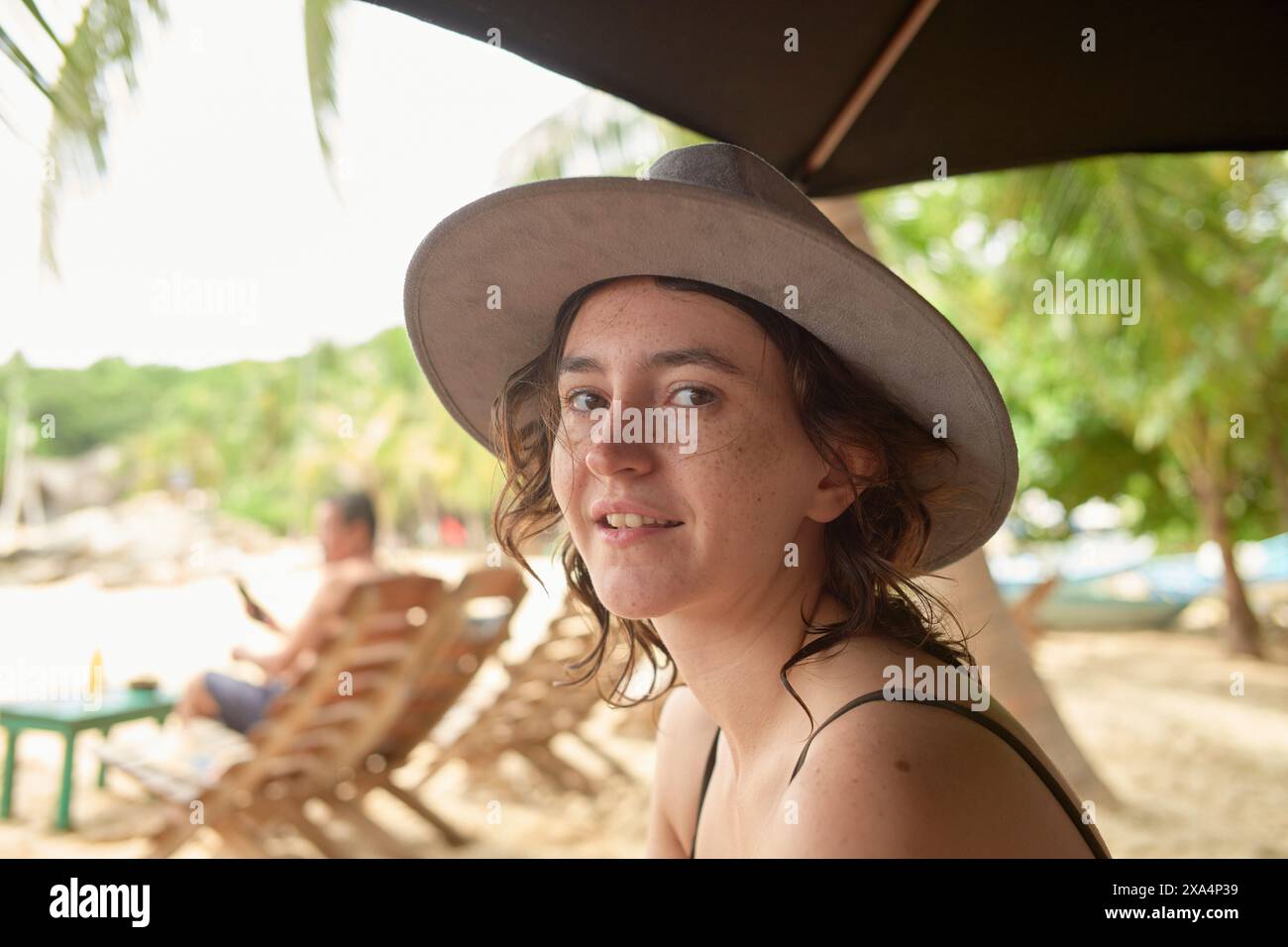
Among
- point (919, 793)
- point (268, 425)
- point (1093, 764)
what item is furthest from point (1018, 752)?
point (268, 425)


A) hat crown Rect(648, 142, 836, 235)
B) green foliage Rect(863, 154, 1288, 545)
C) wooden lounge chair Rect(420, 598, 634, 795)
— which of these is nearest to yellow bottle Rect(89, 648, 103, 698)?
wooden lounge chair Rect(420, 598, 634, 795)

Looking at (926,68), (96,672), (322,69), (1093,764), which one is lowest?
(1093,764)

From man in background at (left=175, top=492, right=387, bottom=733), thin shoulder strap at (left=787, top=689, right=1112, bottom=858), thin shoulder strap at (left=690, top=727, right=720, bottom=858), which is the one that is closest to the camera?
thin shoulder strap at (left=787, top=689, right=1112, bottom=858)

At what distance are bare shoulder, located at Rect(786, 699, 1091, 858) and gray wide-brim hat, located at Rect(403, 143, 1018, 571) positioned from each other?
0.43 m

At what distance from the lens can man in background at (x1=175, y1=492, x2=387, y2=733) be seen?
203 inches

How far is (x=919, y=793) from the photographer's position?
1016 millimetres

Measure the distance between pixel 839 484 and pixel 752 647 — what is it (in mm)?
235

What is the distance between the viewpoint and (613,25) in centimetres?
186

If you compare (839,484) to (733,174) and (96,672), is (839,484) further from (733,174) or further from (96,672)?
(96,672)

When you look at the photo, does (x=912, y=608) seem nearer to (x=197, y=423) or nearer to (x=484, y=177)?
(x=484, y=177)

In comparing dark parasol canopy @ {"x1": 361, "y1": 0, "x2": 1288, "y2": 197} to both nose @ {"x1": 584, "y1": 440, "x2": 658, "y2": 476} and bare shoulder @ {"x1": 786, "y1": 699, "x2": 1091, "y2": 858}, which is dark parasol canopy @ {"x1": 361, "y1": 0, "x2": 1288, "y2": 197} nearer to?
nose @ {"x1": 584, "y1": 440, "x2": 658, "y2": 476}

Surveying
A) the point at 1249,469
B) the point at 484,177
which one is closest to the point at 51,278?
the point at 484,177
